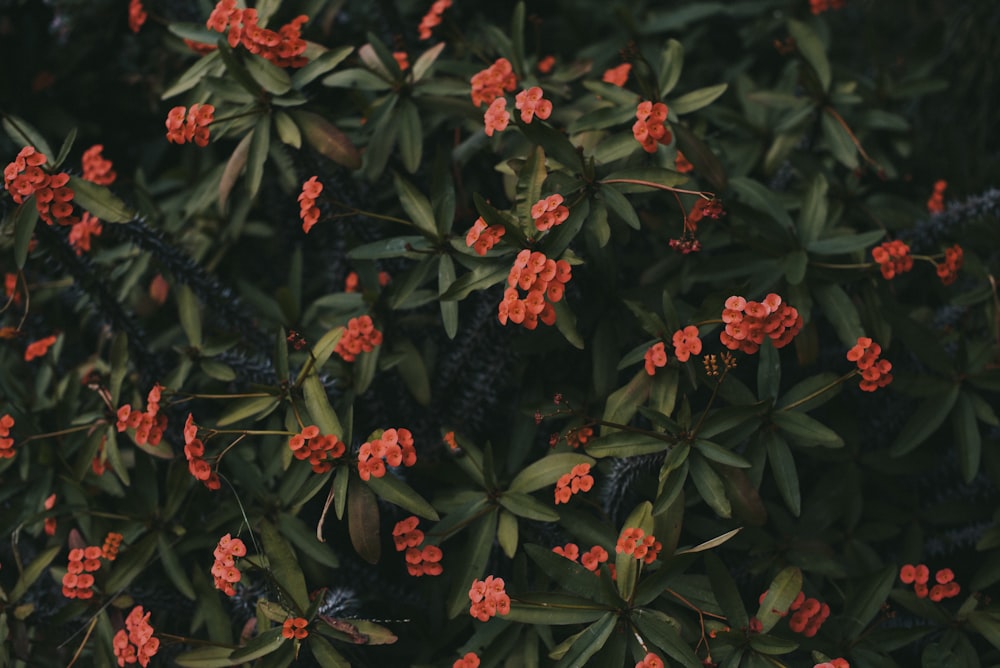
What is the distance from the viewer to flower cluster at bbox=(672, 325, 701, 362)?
7.22 feet

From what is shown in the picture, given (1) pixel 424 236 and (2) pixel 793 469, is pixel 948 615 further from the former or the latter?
(1) pixel 424 236

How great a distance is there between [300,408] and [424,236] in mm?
552

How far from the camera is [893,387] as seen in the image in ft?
8.46

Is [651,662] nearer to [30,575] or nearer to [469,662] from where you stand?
[469,662]

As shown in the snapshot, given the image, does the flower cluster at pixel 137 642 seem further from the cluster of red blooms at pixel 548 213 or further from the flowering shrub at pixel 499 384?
the cluster of red blooms at pixel 548 213

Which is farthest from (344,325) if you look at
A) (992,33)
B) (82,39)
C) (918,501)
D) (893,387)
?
(992,33)

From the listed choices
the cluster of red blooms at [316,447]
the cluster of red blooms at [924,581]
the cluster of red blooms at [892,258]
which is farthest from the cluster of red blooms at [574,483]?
the cluster of red blooms at [892,258]

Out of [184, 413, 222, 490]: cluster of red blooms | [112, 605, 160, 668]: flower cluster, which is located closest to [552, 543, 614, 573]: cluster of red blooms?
[184, 413, 222, 490]: cluster of red blooms

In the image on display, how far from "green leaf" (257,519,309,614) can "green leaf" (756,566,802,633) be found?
3.48 ft

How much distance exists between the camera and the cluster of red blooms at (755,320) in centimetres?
206

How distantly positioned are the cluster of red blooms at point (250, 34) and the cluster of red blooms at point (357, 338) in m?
0.77

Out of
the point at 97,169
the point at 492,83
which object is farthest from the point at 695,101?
the point at 97,169

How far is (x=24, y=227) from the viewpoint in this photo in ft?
7.86

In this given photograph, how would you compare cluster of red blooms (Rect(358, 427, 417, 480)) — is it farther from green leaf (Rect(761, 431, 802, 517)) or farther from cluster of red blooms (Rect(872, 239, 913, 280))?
cluster of red blooms (Rect(872, 239, 913, 280))
